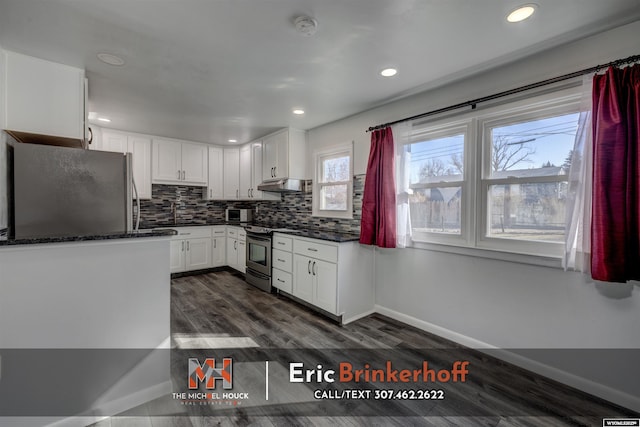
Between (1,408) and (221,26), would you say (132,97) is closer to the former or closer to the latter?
(221,26)

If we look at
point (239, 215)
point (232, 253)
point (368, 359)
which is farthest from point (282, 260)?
point (239, 215)

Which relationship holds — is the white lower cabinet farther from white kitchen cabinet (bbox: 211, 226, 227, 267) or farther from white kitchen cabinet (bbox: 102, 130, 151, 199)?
white kitchen cabinet (bbox: 102, 130, 151, 199)

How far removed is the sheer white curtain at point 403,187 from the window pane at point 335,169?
87 centimetres

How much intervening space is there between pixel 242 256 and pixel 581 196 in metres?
4.34

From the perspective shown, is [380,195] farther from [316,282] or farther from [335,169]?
[316,282]

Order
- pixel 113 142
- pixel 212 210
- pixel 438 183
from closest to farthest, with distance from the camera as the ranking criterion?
pixel 438 183 < pixel 113 142 < pixel 212 210

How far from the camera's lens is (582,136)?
184 cm

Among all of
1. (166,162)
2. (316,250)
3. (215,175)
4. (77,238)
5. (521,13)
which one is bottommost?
(316,250)

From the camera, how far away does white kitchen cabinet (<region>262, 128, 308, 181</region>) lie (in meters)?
4.07

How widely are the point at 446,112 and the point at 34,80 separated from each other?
357 centimetres

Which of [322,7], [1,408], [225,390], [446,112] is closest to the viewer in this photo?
[1,408]

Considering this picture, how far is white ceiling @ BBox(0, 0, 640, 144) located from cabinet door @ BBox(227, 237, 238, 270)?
2.71 meters

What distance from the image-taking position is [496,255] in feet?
7.53

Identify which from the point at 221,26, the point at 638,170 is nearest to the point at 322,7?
the point at 221,26
